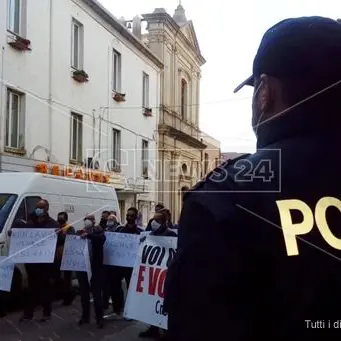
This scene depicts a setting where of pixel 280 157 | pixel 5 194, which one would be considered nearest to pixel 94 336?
pixel 5 194

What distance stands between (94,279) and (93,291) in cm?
22

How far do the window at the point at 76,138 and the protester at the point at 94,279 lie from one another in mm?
10830

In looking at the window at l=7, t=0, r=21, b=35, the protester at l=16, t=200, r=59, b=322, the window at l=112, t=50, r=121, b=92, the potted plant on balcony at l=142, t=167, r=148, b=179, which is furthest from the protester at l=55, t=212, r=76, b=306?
the potted plant on balcony at l=142, t=167, r=148, b=179

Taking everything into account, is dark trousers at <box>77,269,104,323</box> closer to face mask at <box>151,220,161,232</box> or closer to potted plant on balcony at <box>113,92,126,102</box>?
face mask at <box>151,220,161,232</box>

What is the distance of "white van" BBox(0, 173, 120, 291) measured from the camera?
35.2ft

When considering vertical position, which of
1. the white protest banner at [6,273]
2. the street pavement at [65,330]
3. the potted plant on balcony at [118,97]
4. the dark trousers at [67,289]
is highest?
the potted plant on balcony at [118,97]

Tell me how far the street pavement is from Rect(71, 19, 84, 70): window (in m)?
12.2

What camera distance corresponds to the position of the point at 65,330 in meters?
8.85

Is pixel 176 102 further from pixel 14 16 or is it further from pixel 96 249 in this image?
pixel 96 249

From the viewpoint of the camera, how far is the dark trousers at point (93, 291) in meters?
9.14

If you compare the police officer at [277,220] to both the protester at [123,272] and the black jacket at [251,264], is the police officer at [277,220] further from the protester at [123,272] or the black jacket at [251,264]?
the protester at [123,272]

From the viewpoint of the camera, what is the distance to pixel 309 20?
1.49 metres

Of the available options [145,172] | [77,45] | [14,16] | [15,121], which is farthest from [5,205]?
[145,172]

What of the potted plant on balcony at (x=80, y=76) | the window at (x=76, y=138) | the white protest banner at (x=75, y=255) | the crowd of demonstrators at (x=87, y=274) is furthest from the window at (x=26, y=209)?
the potted plant on balcony at (x=80, y=76)
